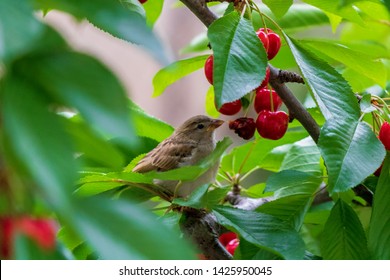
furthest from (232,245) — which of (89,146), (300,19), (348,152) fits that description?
(89,146)

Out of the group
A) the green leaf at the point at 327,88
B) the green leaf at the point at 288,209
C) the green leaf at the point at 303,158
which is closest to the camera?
the green leaf at the point at 327,88

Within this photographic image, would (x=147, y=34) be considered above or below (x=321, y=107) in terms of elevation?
above

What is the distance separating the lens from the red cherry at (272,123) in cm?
102

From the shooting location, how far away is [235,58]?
0.79 meters

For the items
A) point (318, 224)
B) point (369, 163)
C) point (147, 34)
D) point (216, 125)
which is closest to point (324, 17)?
A: point (216, 125)

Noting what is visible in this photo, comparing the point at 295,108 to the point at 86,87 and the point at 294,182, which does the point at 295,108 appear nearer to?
the point at 294,182

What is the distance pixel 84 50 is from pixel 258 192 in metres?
0.95

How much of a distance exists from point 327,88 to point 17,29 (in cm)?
58

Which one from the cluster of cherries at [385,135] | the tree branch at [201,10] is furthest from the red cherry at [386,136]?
the tree branch at [201,10]

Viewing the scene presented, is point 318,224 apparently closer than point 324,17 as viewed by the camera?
Yes

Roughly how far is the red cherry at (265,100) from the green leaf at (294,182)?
99 millimetres

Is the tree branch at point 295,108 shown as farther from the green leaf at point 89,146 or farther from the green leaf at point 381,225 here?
the green leaf at point 89,146

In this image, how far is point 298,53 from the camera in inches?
36.0

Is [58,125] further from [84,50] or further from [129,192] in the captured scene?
[129,192]
